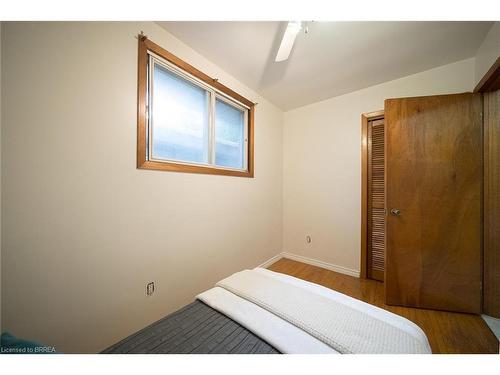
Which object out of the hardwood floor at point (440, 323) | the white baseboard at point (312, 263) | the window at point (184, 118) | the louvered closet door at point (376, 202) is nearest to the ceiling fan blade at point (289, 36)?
the window at point (184, 118)

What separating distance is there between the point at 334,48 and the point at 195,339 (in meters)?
2.27

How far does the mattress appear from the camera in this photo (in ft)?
2.19

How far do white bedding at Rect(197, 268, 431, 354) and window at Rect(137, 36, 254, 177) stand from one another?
110 centimetres

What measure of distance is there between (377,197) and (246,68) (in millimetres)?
2169

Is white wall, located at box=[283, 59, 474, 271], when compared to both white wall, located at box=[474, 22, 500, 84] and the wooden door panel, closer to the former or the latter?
white wall, located at box=[474, 22, 500, 84]

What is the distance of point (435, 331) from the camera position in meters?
1.36

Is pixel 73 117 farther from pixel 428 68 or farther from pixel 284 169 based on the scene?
pixel 428 68

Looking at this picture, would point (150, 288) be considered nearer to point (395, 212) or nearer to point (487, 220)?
point (395, 212)

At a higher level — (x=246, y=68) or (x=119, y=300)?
(x=246, y=68)

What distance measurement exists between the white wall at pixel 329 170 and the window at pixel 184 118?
0.95 m

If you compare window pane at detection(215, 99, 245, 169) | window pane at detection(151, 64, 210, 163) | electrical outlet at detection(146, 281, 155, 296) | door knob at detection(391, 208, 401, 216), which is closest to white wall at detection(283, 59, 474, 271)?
door knob at detection(391, 208, 401, 216)

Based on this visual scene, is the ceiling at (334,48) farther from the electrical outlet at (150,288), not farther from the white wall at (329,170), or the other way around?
the electrical outlet at (150,288)

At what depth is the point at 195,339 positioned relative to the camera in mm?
715
